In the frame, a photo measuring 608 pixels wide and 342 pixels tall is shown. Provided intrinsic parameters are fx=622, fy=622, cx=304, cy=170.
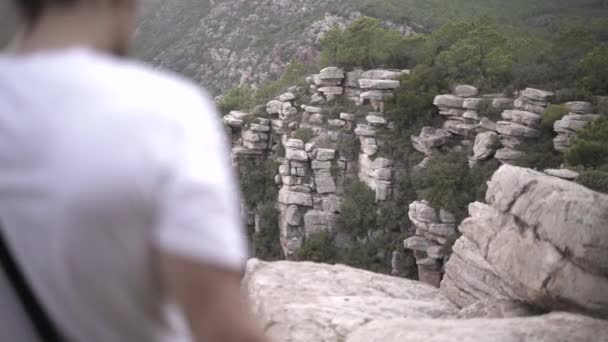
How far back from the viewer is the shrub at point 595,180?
11.3 meters

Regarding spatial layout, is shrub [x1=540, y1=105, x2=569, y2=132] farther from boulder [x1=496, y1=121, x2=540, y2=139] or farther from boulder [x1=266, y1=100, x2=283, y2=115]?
boulder [x1=266, y1=100, x2=283, y2=115]

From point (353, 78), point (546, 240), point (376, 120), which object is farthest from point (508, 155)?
point (546, 240)

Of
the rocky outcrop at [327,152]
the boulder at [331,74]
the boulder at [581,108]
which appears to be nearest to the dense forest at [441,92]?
the boulder at [581,108]

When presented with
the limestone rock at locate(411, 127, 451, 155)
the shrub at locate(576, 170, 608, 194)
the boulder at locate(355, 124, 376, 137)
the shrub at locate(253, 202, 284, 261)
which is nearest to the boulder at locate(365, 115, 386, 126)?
the boulder at locate(355, 124, 376, 137)

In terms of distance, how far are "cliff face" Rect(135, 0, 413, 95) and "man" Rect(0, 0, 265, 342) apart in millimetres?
32504

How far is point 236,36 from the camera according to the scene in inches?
1548

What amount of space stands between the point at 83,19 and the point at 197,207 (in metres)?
0.25

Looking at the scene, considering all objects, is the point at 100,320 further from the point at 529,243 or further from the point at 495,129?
the point at 495,129

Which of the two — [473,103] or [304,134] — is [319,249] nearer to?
[304,134]

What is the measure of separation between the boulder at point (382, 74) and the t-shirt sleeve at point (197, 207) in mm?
19888

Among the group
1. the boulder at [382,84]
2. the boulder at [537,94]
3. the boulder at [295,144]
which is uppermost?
the boulder at [537,94]

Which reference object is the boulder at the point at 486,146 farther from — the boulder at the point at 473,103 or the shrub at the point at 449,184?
the boulder at the point at 473,103

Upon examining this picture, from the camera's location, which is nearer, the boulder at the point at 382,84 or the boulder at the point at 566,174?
the boulder at the point at 566,174

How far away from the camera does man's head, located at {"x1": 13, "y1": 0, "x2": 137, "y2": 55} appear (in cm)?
67
